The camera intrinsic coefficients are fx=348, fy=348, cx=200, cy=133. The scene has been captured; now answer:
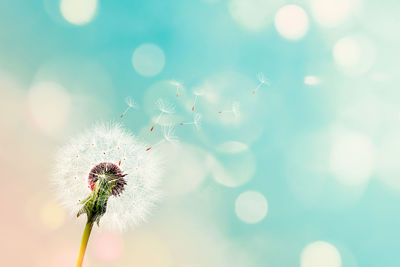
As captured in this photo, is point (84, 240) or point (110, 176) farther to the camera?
point (110, 176)

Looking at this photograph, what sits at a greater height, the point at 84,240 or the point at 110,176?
the point at 110,176

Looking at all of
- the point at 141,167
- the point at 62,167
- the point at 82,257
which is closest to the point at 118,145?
the point at 141,167

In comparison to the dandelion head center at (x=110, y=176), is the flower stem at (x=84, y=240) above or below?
below

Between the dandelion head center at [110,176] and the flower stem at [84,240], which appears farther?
the dandelion head center at [110,176]

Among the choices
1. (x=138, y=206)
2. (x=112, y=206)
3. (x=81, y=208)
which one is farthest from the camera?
(x=138, y=206)

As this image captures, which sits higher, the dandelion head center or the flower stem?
the dandelion head center

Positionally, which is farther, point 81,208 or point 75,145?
point 75,145

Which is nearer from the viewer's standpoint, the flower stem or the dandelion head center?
the flower stem

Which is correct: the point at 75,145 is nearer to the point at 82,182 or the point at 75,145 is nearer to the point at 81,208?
the point at 82,182
